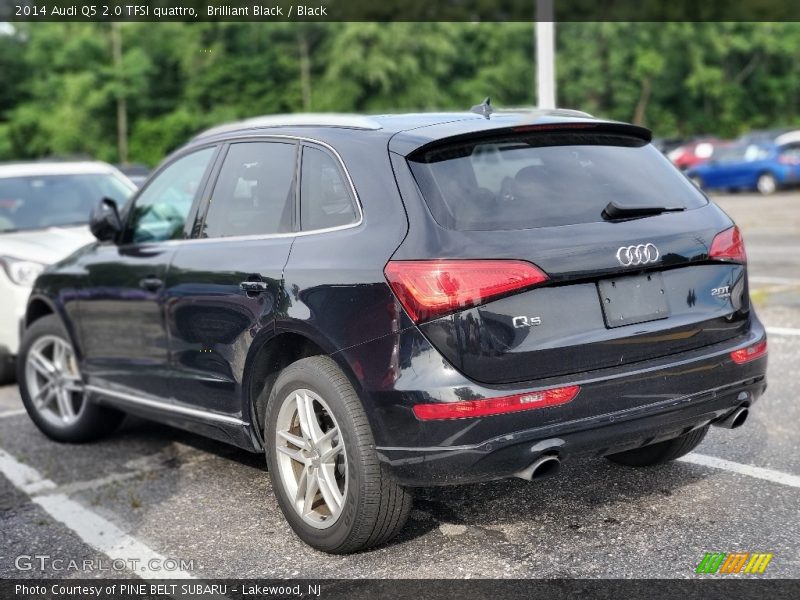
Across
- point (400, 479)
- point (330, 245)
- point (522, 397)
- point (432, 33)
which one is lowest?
point (400, 479)

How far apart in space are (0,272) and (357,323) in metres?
5.00

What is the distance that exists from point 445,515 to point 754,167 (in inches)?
1041

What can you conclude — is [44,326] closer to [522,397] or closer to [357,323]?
[357,323]

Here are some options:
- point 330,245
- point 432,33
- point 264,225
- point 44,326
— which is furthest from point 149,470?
point 432,33

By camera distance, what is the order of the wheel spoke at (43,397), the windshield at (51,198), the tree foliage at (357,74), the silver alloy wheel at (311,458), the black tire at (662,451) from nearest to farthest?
the silver alloy wheel at (311,458), the black tire at (662,451), the wheel spoke at (43,397), the windshield at (51,198), the tree foliage at (357,74)

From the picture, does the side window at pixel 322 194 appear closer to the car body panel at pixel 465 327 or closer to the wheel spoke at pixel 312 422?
the car body panel at pixel 465 327

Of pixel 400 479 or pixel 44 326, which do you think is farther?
pixel 44 326

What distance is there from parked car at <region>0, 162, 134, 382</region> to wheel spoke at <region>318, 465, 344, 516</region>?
14.5 feet

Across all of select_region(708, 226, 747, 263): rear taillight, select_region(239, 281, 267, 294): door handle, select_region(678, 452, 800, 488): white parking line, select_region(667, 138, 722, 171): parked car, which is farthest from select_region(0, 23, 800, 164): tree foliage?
select_region(708, 226, 747, 263): rear taillight

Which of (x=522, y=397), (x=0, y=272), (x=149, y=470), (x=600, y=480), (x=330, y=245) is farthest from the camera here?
Answer: (x=0, y=272)

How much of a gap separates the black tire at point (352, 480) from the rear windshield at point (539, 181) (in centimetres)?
75

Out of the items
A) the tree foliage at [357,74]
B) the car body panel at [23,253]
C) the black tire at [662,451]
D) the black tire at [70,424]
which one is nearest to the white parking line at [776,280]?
the black tire at [662,451]

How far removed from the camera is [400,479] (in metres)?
3.84

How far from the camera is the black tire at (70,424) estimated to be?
20.3ft
